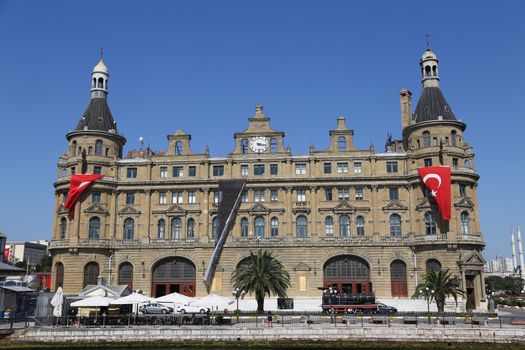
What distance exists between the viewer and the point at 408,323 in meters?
54.2

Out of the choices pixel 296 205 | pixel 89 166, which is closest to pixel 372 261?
pixel 296 205

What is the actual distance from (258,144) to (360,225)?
19.7m

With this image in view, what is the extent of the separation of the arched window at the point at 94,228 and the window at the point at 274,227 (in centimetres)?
2627

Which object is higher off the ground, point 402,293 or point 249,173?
point 249,173

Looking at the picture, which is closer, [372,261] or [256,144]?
[372,261]

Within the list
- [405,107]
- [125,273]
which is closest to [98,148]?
[125,273]

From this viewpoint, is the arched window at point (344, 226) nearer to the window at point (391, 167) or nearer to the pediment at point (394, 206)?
the pediment at point (394, 206)

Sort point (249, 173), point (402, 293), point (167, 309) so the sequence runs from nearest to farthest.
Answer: point (167, 309) → point (402, 293) → point (249, 173)

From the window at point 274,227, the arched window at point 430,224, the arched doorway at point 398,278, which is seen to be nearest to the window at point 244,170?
the window at point 274,227

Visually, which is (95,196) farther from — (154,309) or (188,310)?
(188,310)

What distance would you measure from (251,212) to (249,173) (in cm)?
601

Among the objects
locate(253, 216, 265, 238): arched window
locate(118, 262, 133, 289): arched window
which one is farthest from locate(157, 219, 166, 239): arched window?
locate(253, 216, 265, 238): arched window

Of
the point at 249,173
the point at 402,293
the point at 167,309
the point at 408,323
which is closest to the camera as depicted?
the point at 408,323

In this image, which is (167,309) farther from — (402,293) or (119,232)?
(402,293)
